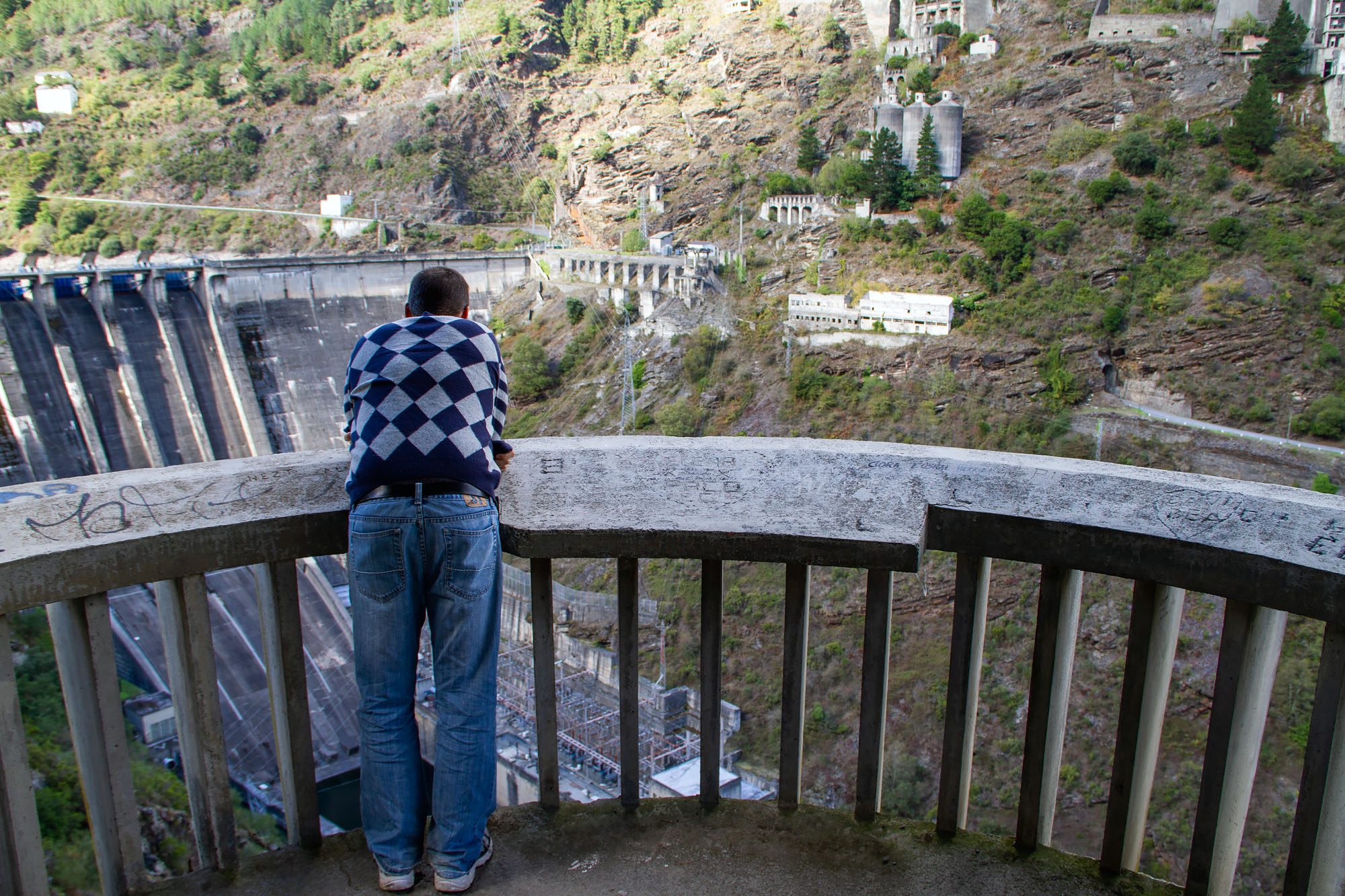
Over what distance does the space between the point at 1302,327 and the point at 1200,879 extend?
21096 millimetres

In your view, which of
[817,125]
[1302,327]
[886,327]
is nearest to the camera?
[1302,327]

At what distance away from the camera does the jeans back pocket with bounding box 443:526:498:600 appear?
0.91 m

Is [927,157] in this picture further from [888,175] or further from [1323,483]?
[1323,483]

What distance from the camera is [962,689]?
993 millimetres

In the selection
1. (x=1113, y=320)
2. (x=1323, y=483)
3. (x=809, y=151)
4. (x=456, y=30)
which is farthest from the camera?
(x=456, y=30)

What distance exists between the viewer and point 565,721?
39.1ft

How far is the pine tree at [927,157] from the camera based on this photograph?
22.4 m

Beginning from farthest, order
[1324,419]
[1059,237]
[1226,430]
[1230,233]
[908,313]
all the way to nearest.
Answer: [1059,237] → [1230,233] → [908,313] → [1226,430] → [1324,419]

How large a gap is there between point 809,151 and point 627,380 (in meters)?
9.88

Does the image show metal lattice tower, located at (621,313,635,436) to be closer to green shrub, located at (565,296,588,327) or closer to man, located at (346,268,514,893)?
green shrub, located at (565,296,588,327)

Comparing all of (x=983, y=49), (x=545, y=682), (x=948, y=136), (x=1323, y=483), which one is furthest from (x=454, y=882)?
(x=983, y=49)

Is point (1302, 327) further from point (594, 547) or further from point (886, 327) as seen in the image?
point (594, 547)

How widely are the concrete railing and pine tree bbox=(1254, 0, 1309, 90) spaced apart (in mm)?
25566

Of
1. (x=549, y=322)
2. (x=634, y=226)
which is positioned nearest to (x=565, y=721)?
(x=549, y=322)
